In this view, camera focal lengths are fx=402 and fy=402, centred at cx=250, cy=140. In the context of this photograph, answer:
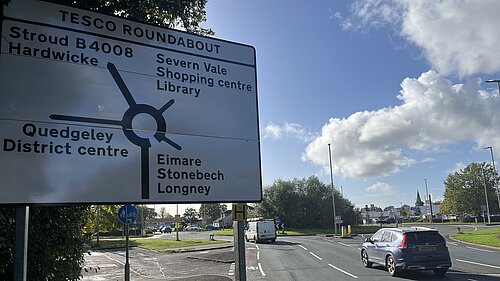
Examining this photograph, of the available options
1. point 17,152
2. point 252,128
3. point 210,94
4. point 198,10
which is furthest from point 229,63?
point 198,10

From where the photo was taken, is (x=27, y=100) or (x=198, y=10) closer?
(x=27, y=100)

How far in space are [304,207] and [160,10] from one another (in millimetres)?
68425

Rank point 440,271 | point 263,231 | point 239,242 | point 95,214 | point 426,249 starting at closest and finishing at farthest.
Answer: point 239,242
point 95,214
point 426,249
point 440,271
point 263,231

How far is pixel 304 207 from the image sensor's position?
71.6m

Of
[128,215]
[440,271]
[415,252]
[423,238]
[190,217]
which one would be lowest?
[190,217]

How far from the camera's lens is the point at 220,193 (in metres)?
2.91

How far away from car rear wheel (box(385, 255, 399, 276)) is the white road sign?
1348 cm

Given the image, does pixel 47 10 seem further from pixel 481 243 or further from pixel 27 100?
pixel 481 243

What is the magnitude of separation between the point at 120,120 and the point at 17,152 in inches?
24.3

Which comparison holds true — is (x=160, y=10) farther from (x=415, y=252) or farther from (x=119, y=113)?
(x=415, y=252)

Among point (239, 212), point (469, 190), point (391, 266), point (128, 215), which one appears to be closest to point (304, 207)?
point (469, 190)

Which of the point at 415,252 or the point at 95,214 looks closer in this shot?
the point at 95,214

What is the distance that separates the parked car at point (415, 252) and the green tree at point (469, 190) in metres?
77.8

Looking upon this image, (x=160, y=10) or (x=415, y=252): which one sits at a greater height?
(x=160, y=10)
